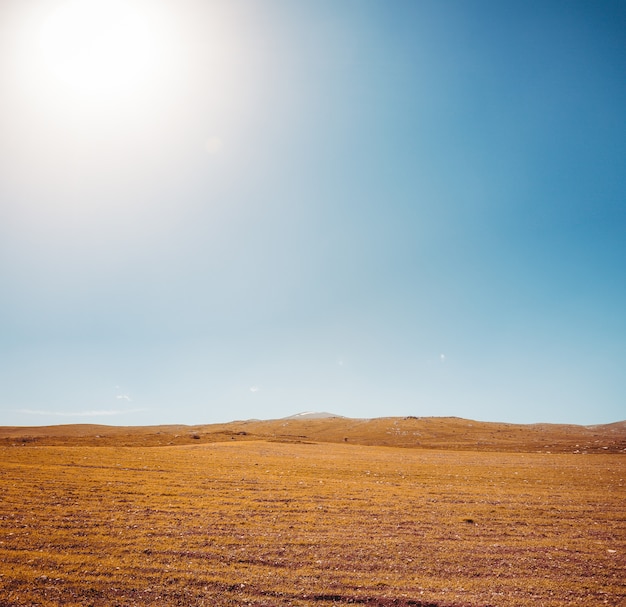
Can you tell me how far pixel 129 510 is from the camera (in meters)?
25.6

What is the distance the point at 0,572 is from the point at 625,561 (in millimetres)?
30347

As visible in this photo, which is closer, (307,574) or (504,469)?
(307,574)

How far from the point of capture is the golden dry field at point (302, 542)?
Result: 14.8m

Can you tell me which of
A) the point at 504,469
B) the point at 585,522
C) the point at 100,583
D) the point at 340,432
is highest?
the point at 100,583

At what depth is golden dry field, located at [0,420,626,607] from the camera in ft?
48.5

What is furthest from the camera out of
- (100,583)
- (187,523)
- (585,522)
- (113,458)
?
(113,458)

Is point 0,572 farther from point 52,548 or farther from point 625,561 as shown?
point 625,561

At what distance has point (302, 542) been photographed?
20.2m

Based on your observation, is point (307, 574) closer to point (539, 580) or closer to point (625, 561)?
point (539, 580)

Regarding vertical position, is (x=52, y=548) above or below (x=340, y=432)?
above

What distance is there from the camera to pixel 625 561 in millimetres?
18328

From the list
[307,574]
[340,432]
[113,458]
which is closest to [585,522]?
[307,574]

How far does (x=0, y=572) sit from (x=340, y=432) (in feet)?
542

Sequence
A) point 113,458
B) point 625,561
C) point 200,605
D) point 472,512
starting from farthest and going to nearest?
point 113,458 < point 472,512 < point 625,561 < point 200,605
